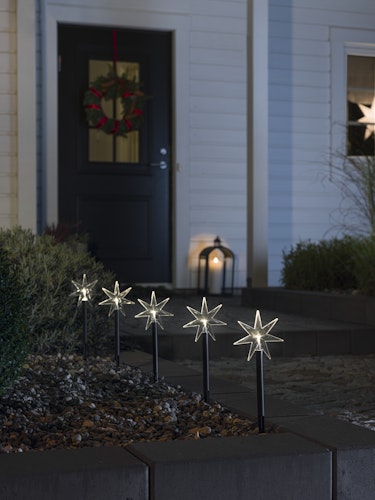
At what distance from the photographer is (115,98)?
786 cm

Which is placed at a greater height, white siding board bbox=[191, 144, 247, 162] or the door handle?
white siding board bbox=[191, 144, 247, 162]

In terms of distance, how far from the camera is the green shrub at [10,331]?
2.44 metres

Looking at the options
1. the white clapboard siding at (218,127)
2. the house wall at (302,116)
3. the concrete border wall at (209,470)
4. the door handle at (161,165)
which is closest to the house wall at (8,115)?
the door handle at (161,165)

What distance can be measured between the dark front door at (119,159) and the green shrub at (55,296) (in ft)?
11.2

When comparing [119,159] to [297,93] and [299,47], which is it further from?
[299,47]

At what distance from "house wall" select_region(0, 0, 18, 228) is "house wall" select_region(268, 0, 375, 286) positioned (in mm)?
2288

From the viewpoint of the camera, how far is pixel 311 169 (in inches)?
331

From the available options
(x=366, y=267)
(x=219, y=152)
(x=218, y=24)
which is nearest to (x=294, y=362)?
(x=366, y=267)

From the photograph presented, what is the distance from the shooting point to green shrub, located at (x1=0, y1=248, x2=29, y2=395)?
2.44 metres

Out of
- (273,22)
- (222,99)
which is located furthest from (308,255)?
(273,22)

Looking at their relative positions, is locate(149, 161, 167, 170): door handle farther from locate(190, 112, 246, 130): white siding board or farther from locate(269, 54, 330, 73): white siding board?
locate(269, 54, 330, 73): white siding board

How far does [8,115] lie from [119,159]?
102 cm

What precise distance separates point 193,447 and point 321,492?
30cm

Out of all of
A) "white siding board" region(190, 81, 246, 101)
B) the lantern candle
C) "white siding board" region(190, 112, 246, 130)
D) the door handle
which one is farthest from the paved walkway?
"white siding board" region(190, 81, 246, 101)
